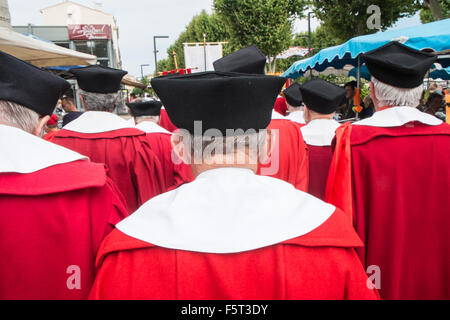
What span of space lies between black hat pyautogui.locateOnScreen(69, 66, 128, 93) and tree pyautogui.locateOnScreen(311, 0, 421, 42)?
13.5 m

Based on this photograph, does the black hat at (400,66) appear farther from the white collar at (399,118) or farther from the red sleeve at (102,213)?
the red sleeve at (102,213)

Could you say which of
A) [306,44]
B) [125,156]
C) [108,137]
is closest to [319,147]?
[125,156]

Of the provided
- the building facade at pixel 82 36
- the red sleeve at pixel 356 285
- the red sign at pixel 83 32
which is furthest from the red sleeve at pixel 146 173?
the red sign at pixel 83 32

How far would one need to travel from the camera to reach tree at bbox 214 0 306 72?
20719 mm

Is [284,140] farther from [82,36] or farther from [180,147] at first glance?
[82,36]

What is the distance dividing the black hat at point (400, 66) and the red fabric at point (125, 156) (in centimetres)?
215

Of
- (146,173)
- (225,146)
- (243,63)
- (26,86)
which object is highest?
(243,63)

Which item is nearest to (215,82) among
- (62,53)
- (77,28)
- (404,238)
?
(404,238)

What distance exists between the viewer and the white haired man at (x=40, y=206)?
4.76 ft

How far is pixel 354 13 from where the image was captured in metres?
14.7

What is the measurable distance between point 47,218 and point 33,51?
455 centimetres
